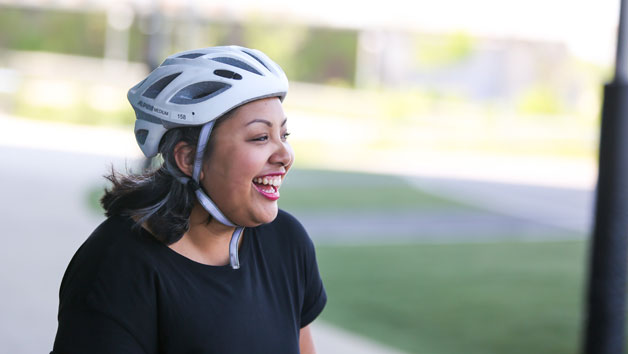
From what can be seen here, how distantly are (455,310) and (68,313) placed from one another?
6.08 m

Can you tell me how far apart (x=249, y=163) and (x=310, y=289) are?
19.0 inches

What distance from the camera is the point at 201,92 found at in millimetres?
2344

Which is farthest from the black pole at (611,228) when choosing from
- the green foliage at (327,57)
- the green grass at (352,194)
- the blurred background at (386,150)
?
the green foliage at (327,57)

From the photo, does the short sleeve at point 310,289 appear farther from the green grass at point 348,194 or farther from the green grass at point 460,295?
the green grass at point 348,194

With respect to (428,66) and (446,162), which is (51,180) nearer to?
(446,162)

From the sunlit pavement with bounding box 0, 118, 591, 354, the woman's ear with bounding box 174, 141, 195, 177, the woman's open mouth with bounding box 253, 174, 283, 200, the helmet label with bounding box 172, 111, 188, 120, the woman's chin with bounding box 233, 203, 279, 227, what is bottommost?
the sunlit pavement with bounding box 0, 118, 591, 354

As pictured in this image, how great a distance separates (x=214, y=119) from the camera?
2.29 m

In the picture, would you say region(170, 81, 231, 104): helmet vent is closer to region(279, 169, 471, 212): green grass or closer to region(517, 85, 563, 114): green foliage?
region(279, 169, 471, 212): green grass

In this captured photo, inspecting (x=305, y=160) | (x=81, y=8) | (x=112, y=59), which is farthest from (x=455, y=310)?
(x=81, y=8)

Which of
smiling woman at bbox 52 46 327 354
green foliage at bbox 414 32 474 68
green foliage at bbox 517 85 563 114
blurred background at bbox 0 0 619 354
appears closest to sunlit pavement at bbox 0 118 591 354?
blurred background at bbox 0 0 619 354

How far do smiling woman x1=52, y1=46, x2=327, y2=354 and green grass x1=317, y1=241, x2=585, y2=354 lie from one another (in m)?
4.36

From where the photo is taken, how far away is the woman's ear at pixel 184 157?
237 centimetres

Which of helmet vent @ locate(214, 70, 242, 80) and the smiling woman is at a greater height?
helmet vent @ locate(214, 70, 242, 80)

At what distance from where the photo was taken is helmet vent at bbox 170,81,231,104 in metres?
2.29
